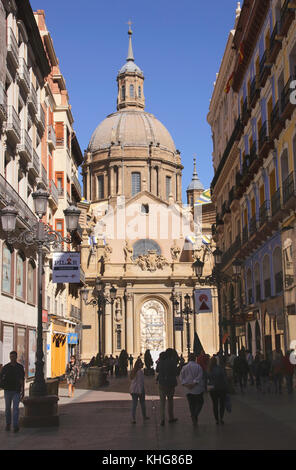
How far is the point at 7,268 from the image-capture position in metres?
24.9

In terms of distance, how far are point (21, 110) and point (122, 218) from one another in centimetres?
A: 4165

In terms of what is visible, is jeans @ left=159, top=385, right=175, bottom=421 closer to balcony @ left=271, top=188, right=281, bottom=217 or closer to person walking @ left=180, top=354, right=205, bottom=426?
person walking @ left=180, top=354, right=205, bottom=426

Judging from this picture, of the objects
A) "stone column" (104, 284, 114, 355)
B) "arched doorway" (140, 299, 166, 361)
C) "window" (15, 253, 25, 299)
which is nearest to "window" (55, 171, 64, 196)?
"window" (15, 253, 25, 299)

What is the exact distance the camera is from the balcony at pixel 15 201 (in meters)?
22.5

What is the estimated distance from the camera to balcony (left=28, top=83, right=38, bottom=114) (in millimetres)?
29478

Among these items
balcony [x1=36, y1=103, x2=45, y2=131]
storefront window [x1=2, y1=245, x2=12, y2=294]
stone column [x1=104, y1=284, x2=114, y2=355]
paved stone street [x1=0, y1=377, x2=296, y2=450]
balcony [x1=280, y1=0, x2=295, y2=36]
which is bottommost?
paved stone street [x1=0, y1=377, x2=296, y2=450]

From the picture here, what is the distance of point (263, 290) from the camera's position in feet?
93.4

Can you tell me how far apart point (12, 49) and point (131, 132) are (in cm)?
5547

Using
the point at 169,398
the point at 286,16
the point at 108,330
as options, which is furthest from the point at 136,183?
the point at 169,398

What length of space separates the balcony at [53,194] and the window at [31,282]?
5.61 meters

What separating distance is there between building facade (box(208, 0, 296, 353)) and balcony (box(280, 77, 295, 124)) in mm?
30

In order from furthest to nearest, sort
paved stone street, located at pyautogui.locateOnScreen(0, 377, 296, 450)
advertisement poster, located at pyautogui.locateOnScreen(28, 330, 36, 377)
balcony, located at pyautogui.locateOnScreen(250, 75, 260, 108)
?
advertisement poster, located at pyautogui.locateOnScreen(28, 330, 36, 377)
balcony, located at pyautogui.locateOnScreen(250, 75, 260, 108)
paved stone street, located at pyautogui.locateOnScreen(0, 377, 296, 450)

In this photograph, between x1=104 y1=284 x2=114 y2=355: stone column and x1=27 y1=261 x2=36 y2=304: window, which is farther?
x1=104 y1=284 x2=114 y2=355: stone column

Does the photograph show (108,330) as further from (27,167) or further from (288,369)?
(288,369)
